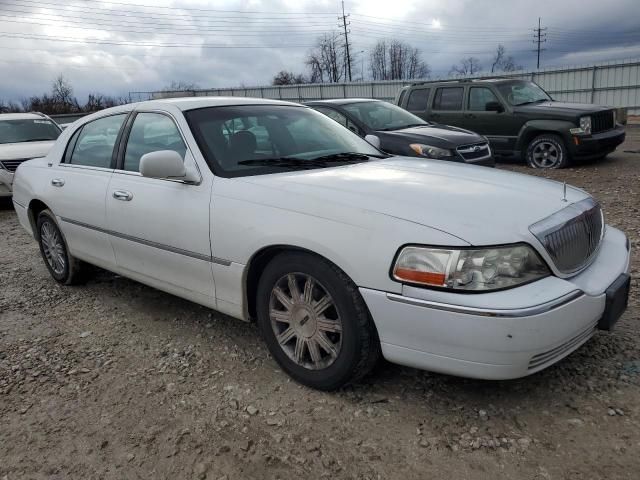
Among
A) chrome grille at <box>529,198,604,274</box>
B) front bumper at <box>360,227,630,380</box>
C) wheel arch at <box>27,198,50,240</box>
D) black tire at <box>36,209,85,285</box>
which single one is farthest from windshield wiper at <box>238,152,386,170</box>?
wheel arch at <box>27,198,50,240</box>

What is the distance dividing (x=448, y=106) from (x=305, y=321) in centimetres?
957

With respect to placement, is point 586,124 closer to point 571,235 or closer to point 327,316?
point 571,235

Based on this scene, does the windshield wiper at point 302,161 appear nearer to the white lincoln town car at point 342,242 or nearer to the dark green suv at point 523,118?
the white lincoln town car at point 342,242

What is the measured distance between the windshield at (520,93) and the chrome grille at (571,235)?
8348 millimetres

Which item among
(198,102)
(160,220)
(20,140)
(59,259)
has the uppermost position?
(198,102)

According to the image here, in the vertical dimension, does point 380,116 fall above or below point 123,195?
above

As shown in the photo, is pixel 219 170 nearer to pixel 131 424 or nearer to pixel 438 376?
pixel 131 424

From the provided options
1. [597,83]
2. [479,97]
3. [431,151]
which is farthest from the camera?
[597,83]

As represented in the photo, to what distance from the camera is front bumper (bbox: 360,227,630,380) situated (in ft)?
7.44

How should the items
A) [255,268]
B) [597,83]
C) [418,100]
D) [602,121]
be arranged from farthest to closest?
1. [597,83]
2. [418,100]
3. [602,121]
4. [255,268]

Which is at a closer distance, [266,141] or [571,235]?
[571,235]

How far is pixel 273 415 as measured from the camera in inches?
108

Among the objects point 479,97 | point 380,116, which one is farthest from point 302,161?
point 479,97

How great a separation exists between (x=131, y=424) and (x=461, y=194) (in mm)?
2072
